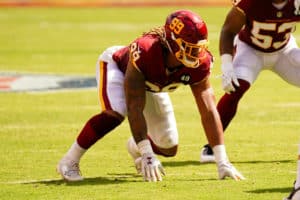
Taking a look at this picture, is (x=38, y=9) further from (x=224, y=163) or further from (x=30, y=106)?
(x=224, y=163)

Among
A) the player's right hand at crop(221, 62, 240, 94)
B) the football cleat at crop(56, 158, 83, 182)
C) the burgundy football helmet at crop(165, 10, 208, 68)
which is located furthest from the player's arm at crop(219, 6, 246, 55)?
the football cleat at crop(56, 158, 83, 182)

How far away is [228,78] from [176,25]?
0.70m

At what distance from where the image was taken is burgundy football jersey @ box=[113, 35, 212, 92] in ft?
23.9

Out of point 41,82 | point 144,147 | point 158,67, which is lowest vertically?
point 41,82

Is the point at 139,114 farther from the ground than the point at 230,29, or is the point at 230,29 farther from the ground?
the point at 230,29

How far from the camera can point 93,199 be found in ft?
22.4

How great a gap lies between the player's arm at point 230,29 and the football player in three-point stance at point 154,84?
18.2 inches

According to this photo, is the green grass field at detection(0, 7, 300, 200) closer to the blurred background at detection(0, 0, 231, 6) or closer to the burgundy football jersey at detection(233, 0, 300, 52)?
the burgundy football jersey at detection(233, 0, 300, 52)

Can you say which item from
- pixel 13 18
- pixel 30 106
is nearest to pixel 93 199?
pixel 30 106

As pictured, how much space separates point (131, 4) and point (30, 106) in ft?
49.8

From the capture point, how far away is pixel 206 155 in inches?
334

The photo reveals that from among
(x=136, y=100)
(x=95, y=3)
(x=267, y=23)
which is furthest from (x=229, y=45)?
(x=95, y=3)

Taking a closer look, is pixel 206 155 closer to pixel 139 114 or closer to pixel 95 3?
pixel 139 114

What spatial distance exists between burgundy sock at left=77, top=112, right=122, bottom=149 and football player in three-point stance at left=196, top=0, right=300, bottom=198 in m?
0.88
